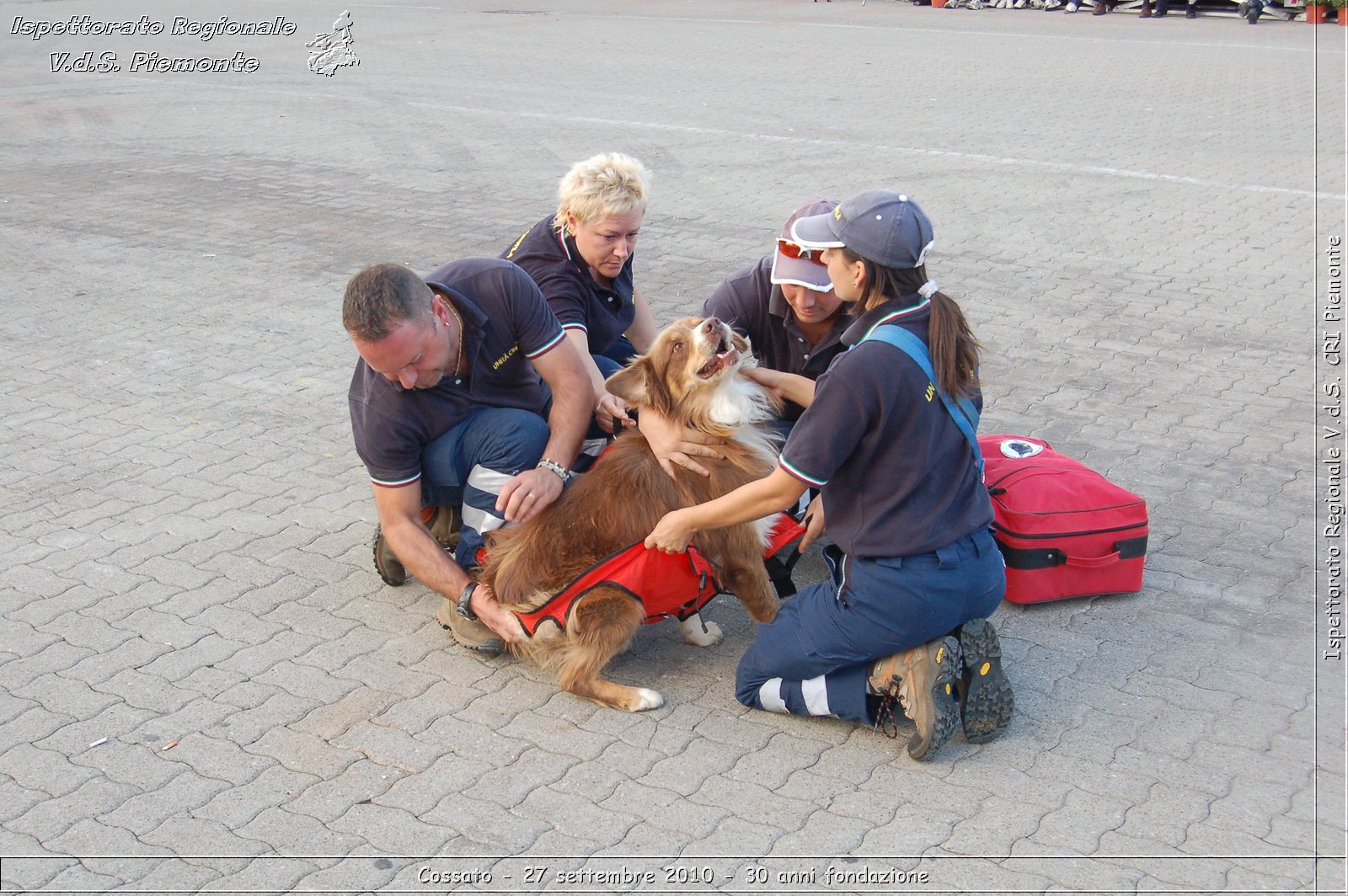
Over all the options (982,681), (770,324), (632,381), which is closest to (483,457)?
(632,381)

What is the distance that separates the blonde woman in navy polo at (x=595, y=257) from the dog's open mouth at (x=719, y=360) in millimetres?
470

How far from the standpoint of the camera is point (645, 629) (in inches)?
188

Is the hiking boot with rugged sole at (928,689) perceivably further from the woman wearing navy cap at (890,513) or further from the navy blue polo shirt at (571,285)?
the navy blue polo shirt at (571,285)

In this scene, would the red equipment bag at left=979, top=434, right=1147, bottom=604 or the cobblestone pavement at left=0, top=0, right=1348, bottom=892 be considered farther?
the red equipment bag at left=979, top=434, right=1147, bottom=604

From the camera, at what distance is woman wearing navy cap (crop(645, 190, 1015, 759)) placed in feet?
11.4

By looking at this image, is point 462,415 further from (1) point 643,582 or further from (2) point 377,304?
(1) point 643,582

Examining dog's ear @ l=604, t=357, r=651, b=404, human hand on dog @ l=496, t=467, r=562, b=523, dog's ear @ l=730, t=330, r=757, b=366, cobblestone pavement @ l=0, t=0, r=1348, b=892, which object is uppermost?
dog's ear @ l=730, t=330, r=757, b=366

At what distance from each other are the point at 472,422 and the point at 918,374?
1947 millimetres

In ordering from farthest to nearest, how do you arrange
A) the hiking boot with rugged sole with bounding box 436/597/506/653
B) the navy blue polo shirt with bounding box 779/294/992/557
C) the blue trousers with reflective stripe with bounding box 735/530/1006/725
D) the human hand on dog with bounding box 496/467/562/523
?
the hiking boot with rugged sole with bounding box 436/597/506/653 < the human hand on dog with bounding box 496/467/562/523 < the blue trousers with reflective stripe with bounding box 735/530/1006/725 < the navy blue polo shirt with bounding box 779/294/992/557

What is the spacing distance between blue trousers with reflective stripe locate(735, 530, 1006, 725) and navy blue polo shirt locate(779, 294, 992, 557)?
0.08m

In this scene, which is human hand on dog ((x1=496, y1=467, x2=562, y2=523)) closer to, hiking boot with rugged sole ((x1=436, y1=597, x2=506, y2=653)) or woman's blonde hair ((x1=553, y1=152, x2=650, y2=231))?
hiking boot with rugged sole ((x1=436, y1=597, x2=506, y2=653))

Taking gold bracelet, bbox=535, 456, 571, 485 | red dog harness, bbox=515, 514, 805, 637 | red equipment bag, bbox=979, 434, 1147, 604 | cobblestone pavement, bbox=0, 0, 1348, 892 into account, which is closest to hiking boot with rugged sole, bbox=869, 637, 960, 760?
cobblestone pavement, bbox=0, 0, 1348, 892

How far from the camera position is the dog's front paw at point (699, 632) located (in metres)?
4.57

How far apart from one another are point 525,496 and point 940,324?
1702mm
